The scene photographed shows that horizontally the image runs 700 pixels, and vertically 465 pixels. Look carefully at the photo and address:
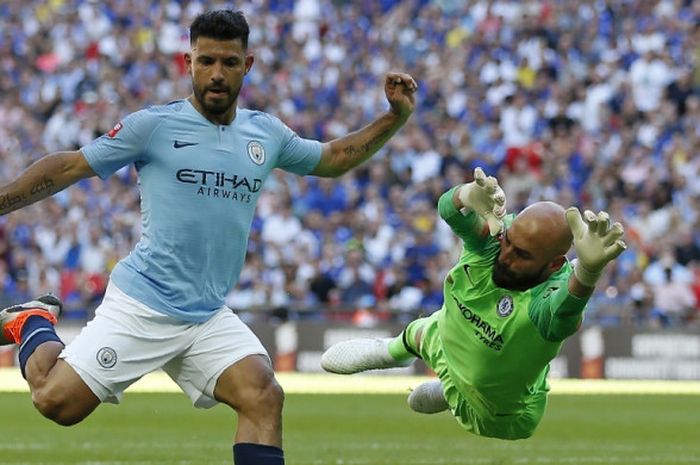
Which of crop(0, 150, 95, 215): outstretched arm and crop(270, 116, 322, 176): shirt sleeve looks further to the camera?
crop(270, 116, 322, 176): shirt sleeve

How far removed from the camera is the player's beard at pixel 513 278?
9180mm

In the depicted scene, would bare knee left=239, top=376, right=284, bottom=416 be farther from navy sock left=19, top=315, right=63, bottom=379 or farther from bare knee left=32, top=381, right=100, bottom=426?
navy sock left=19, top=315, right=63, bottom=379

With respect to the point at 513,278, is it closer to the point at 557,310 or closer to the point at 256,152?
the point at 557,310

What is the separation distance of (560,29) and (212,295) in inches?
800

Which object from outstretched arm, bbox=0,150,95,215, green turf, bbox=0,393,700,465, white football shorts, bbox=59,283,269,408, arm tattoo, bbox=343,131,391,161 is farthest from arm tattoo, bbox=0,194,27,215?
green turf, bbox=0,393,700,465

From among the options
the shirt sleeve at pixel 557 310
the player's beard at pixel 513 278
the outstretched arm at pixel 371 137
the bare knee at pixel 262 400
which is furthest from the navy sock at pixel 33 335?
the shirt sleeve at pixel 557 310

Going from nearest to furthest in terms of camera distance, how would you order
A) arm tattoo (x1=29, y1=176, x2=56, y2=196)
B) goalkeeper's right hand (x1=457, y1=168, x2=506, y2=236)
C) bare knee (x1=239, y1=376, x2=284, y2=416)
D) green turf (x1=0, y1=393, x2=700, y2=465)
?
1. bare knee (x1=239, y1=376, x2=284, y2=416)
2. arm tattoo (x1=29, y1=176, x2=56, y2=196)
3. goalkeeper's right hand (x1=457, y1=168, x2=506, y2=236)
4. green turf (x1=0, y1=393, x2=700, y2=465)

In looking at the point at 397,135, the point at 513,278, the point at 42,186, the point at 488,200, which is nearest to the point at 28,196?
the point at 42,186

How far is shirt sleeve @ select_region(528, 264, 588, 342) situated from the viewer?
333 inches

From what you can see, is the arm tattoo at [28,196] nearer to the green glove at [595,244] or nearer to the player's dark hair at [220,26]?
the player's dark hair at [220,26]

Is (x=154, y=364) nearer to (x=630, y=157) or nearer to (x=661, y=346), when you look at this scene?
(x=661, y=346)

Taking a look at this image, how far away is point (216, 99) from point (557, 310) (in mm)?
2191

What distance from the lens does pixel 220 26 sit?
8328 millimetres

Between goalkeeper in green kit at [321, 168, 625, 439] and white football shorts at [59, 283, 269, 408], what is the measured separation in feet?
5.12
